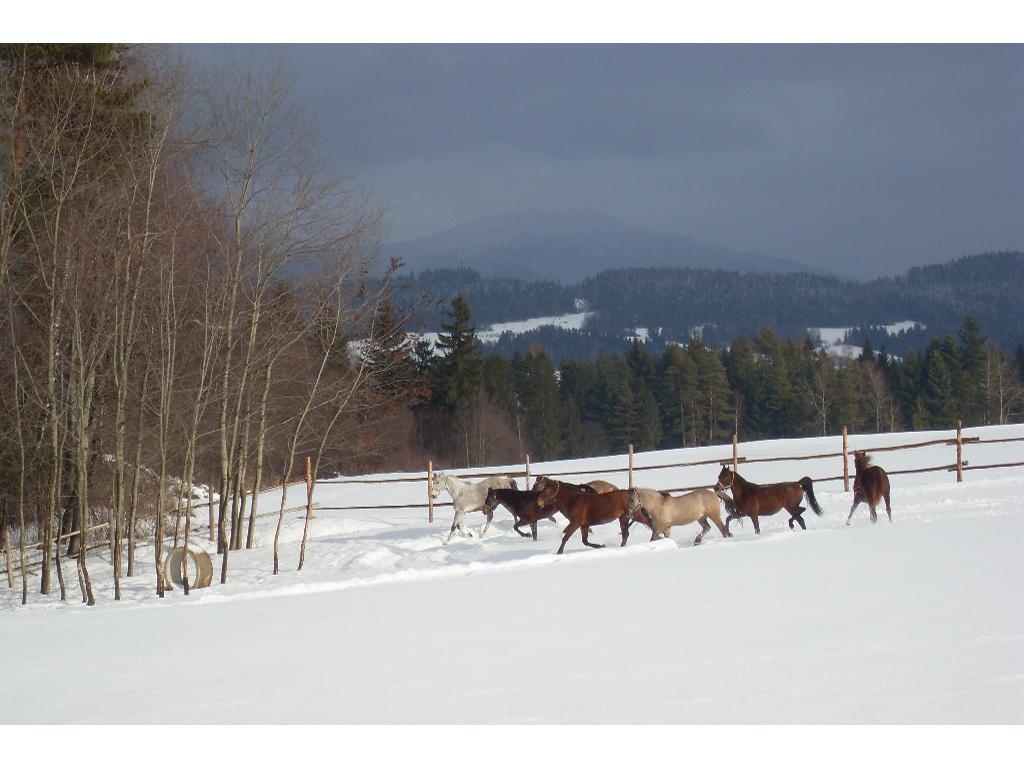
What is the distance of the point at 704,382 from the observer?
85.4m

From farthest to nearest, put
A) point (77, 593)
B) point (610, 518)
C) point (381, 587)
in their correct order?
Answer: point (77, 593) → point (610, 518) → point (381, 587)

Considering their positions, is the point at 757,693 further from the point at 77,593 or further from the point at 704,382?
the point at 704,382

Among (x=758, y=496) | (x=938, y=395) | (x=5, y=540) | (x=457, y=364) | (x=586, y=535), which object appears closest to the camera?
(x=586, y=535)

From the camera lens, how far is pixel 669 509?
15070mm

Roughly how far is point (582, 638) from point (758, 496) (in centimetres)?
836

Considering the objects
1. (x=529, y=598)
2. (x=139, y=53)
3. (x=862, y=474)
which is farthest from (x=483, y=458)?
(x=529, y=598)

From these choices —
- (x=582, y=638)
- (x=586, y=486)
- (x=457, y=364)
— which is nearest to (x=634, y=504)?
(x=586, y=486)

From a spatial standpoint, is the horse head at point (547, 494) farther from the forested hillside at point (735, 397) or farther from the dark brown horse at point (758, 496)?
the forested hillside at point (735, 397)

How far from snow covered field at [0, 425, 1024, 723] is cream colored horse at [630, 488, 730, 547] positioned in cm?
50

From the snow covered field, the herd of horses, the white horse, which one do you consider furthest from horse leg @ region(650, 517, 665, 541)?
the white horse

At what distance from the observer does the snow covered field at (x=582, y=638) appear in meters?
5.76

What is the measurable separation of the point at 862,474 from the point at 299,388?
19538mm

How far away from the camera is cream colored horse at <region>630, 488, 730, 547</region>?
15016mm

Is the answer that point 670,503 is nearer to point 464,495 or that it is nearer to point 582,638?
point 464,495
